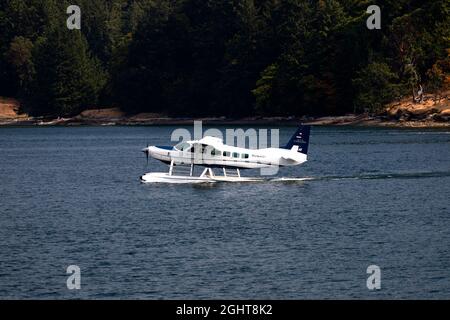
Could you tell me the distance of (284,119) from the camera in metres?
152

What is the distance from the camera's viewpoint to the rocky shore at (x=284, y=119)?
130 meters

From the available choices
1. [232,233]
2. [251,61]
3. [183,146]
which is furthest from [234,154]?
[251,61]

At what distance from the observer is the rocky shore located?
13012cm

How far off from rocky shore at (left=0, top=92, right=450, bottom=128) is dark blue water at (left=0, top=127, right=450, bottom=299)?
48145 millimetres

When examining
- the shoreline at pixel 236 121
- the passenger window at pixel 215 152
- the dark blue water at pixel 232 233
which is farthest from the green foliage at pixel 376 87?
the passenger window at pixel 215 152

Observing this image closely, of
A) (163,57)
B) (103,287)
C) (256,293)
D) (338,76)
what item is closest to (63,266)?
(103,287)

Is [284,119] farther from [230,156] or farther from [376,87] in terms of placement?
[230,156]

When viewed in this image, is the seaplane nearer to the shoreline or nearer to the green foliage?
the shoreline

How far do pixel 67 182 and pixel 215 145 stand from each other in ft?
44.2

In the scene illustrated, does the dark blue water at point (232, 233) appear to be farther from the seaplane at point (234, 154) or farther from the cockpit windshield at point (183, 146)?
the cockpit windshield at point (183, 146)

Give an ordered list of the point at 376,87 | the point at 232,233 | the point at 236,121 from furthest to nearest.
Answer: the point at 236,121
the point at 376,87
the point at 232,233

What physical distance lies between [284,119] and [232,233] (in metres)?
106

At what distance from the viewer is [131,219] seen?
51500 mm

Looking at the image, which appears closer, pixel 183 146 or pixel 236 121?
pixel 183 146
